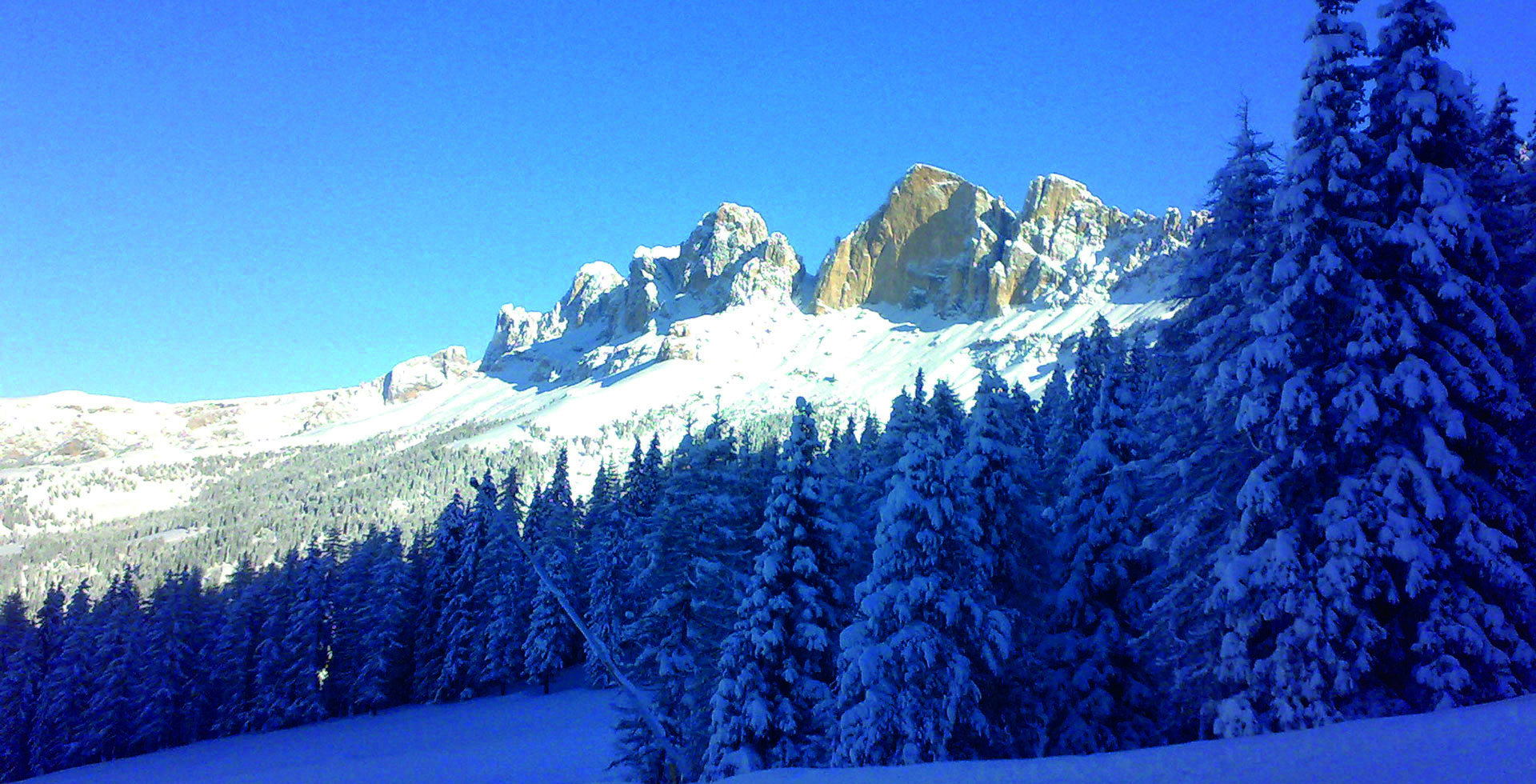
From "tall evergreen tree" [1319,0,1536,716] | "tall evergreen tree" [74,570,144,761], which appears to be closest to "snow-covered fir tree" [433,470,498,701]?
"tall evergreen tree" [74,570,144,761]

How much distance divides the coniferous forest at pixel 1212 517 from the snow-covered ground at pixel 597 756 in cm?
330

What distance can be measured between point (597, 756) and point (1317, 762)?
31709mm

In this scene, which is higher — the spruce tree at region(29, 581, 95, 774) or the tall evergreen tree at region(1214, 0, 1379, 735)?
the tall evergreen tree at region(1214, 0, 1379, 735)

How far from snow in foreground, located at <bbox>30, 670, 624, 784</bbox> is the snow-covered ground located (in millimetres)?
Answer: 110

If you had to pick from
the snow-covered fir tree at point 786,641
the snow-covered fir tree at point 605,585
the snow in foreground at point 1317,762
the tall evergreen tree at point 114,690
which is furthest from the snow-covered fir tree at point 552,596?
the snow in foreground at point 1317,762

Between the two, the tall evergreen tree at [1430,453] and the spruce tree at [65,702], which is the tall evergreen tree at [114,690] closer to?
the spruce tree at [65,702]

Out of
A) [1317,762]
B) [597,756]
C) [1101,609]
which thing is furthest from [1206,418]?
[597,756]

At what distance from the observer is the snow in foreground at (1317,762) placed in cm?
669

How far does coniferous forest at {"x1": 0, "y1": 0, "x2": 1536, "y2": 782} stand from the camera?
11984 mm

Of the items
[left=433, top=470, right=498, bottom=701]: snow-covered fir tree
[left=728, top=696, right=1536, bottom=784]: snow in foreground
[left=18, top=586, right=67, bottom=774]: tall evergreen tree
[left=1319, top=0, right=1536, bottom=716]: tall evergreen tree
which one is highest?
[left=1319, top=0, right=1536, bottom=716]: tall evergreen tree

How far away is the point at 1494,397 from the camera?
12.1m

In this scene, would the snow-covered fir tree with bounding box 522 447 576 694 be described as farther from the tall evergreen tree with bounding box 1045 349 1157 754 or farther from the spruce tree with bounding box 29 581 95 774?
the tall evergreen tree with bounding box 1045 349 1157 754

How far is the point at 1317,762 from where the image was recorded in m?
7.09

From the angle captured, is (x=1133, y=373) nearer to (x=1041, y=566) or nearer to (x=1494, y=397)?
(x=1041, y=566)
